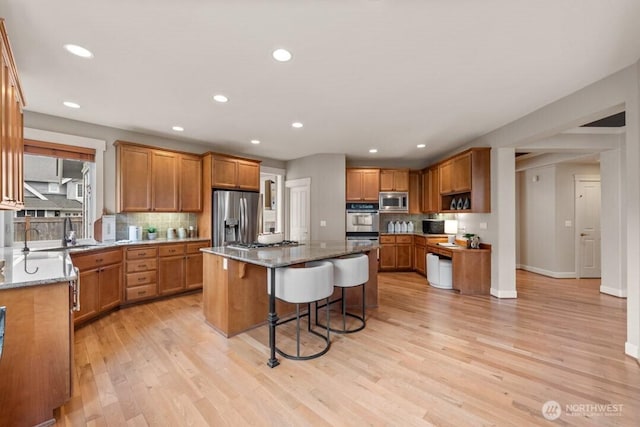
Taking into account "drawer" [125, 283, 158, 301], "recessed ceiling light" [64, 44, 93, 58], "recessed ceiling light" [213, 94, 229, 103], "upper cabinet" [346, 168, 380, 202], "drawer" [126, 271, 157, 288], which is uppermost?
"recessed ceiling light" [213, 94, 229, 103]

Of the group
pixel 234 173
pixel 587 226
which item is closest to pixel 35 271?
pixel 234 173

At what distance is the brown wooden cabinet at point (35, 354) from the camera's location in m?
1.54

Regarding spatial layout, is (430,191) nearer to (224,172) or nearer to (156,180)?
(224,172)

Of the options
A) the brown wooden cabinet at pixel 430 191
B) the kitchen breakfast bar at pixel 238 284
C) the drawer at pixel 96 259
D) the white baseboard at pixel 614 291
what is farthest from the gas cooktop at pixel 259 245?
the white baseboard at pixel 614 291

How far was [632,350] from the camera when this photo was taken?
237 cm

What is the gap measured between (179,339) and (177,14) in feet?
9.27

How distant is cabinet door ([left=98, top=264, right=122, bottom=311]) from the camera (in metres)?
3.31

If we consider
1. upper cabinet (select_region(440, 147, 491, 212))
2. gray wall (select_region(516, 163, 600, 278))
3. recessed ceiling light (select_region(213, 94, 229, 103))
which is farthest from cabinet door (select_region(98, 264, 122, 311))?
gray wall (select_region(516, 163, 600, 278))

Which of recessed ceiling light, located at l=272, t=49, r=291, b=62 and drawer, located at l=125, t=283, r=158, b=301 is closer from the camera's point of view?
recessed ceiling light, located at l=272, t=49, r=291, b=62

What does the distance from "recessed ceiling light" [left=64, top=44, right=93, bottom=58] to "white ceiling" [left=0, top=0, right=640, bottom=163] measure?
0.21 ft

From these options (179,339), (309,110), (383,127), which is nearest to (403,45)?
(309,110)

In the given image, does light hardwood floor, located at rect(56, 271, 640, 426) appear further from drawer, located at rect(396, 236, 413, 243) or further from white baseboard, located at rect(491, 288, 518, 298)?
drawer, located at rect(396, 236, 413, 243)

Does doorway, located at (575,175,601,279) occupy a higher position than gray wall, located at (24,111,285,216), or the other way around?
gray wall, located at (24,111,285,216)

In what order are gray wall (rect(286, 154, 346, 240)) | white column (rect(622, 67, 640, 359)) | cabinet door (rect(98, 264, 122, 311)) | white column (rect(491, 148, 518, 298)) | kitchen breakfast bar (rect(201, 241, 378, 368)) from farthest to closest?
1. gray wall (rect(286, 154, 346, 240))
2. white column (rect(491, 148, 518, 298))
3. cabinet door (rect(98, 264, 122, 311))
4. kitchen breakfast bar (rect(201, 241, 378, 368))
5. white column (rect(622, 67, 640, 359))
